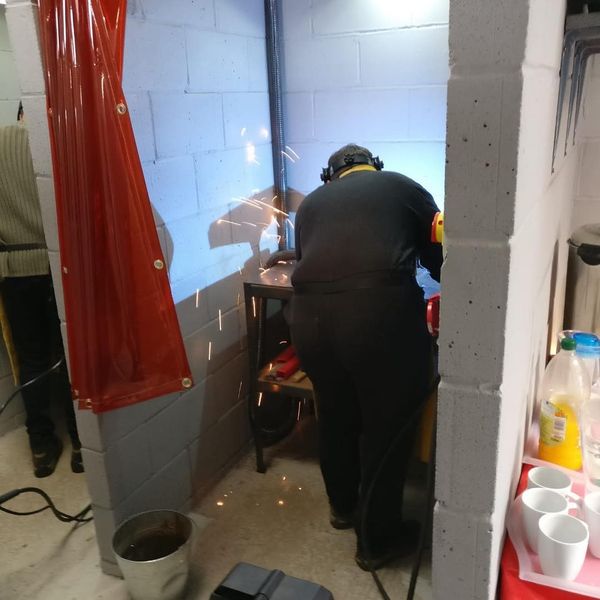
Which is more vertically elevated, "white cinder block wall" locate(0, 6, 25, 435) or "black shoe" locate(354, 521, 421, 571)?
"white cinder block wall" locate(0, 6, 25, 435)

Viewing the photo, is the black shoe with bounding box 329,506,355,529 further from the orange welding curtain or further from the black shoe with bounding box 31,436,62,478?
the black shoe with bounding box 31,436,62,478

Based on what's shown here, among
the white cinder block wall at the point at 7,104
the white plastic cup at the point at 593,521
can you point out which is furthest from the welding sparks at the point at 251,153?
the white plastic cup at the point at 593,521

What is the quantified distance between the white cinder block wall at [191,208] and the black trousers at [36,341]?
0.61 m

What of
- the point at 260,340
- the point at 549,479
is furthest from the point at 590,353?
the point at 260,340

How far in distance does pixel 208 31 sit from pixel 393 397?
4.38 feet

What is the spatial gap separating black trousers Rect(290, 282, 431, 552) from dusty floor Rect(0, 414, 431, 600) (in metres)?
0.16

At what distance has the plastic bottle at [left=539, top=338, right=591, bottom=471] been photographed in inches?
47.6

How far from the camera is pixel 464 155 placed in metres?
0.80

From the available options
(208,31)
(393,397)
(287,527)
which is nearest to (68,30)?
(208,31)

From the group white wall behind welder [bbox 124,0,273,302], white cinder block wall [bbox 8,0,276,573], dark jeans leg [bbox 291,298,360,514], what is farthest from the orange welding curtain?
dark jeans leg [bbox 291,298,360,514]

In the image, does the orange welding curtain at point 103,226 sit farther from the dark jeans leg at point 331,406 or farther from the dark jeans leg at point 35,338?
the dark jeans leg at point 35,338

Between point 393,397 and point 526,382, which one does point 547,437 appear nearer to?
point 526,382

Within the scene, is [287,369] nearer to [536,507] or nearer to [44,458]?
[44,458]

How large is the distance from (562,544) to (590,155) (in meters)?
1.48
